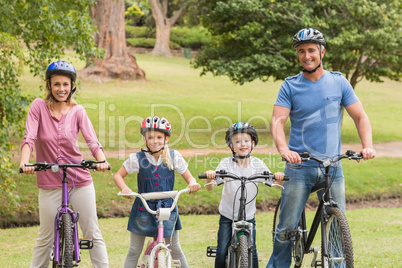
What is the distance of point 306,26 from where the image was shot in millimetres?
16281

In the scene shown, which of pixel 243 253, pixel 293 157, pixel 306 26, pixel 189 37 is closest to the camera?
pixel 243 253

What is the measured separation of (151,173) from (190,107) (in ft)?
59.0

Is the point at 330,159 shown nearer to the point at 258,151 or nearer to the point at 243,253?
the point at 243,253

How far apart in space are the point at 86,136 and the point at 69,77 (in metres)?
0.55

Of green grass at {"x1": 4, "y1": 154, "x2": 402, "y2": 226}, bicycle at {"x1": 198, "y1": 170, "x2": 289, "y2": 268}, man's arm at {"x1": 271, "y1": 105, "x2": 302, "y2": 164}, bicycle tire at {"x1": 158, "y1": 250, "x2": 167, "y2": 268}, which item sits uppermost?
man's arm at {"x1": 271, "y1": 105, "x2": 302, "y2": 164}

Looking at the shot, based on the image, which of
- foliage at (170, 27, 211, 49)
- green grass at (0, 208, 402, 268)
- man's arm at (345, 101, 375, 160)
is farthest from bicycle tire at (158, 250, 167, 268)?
foliage at (170, 27, 211, 49)

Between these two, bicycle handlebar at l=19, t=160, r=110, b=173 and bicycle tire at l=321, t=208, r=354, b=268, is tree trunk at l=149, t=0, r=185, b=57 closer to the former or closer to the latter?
bicycle handlebar at l=19, t=160, r=110, b=173

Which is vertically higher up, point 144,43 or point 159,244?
point 144,43

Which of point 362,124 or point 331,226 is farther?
point 362,124

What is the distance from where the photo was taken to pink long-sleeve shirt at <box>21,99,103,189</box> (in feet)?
16.1

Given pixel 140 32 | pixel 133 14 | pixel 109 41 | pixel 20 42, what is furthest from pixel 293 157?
pixel 133 14

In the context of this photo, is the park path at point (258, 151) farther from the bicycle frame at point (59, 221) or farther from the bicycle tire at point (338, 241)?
the bicycle tire at point (338, 241)

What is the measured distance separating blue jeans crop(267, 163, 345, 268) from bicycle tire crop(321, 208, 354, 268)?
260 mm

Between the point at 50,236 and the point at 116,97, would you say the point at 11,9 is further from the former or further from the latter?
the point at 116,97
